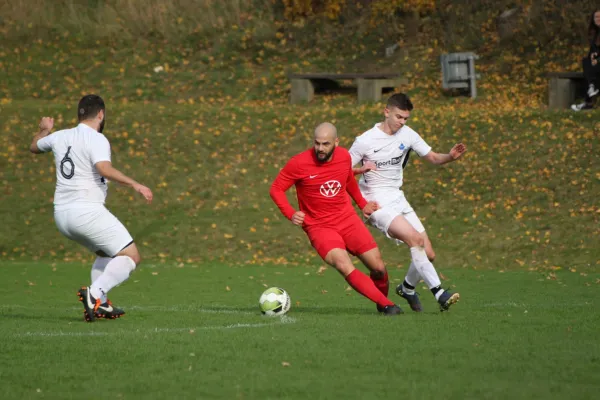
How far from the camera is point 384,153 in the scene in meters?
11.7

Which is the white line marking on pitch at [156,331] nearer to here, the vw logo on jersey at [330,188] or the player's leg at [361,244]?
the player's leg at [361,244]

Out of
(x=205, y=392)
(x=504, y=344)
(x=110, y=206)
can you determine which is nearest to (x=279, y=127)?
(x=110, y=206)

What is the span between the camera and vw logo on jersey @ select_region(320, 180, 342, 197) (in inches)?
424

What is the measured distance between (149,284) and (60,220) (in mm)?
5326

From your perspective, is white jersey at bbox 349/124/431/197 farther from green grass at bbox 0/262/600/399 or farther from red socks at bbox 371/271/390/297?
green grass at bbox 0/262/600/399

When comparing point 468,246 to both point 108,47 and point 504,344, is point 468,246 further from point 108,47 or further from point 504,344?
point 108,47

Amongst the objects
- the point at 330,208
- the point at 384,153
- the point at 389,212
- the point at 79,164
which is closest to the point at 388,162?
the point at 384,153

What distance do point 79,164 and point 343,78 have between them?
1671 cm

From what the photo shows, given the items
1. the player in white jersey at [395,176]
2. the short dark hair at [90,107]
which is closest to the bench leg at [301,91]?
the player in white jersey at [395,176]

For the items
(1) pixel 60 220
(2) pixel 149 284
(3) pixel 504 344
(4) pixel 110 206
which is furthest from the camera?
(4) pixel 110 206

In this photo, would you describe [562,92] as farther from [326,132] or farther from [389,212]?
[326,132]

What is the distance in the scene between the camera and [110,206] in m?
21.9

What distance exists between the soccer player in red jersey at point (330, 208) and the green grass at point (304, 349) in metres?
0.43

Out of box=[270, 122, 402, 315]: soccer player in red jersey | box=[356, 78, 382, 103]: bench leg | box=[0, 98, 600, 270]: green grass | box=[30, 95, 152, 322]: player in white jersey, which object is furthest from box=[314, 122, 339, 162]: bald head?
box=[356, 78, 382, 103]: bench leg
